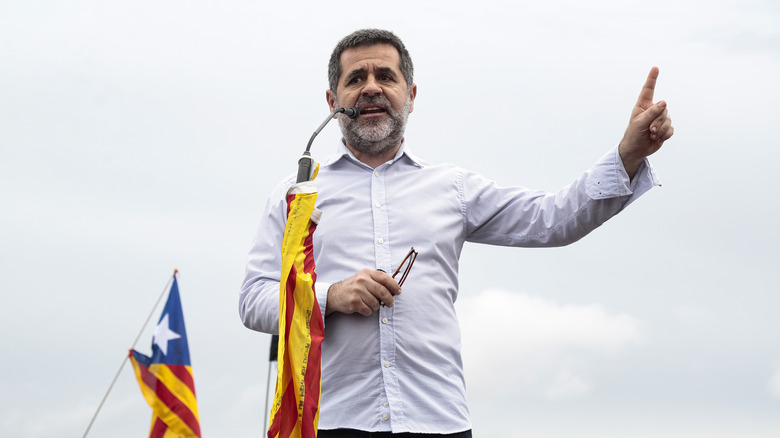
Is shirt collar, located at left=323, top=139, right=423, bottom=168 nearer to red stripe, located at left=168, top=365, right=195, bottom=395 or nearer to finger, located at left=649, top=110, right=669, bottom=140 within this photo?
finger, located at left=649, top=110, right=669, bottom=140

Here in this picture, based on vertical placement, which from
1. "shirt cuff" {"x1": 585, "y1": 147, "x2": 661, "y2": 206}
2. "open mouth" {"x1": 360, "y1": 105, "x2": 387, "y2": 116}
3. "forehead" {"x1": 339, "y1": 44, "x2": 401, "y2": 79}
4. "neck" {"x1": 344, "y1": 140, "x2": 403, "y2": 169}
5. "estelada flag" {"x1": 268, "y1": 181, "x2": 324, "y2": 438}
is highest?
"forehead" {"x1": 339, "y1": 44, "x2": 401, "y2": 79}

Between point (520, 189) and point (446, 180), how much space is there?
0.32m

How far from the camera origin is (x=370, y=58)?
3.46 meters

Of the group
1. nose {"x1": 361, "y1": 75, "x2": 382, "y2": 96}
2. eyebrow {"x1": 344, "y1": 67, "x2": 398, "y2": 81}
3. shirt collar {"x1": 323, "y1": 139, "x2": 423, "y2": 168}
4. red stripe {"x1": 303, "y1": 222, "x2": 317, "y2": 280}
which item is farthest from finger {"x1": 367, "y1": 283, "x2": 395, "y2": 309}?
eyebrow {"x1": 344, "y1": 67, "x2": 398, "y2": 81}

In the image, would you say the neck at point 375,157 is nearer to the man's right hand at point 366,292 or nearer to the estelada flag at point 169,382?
the man's right hand at point 366,292

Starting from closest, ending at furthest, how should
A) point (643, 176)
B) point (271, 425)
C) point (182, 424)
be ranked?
point (271, 425), point (643, 176), point (182, 424)

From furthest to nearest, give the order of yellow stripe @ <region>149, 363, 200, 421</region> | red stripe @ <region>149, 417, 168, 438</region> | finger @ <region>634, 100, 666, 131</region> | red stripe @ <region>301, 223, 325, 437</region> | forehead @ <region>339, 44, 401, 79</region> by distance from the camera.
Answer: yellow stripe @ <region>149, 363, 200, 421</region>
red stripe @ <region>149, 417, 168, 438</region>
forehead @ <region>339, 44, 401, 79</region>
finger @ <region>634, 100, 666, 131</region>
red stripe @ <region>301, 223, 325, 437</region>

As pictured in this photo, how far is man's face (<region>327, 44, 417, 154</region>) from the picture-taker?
3.34 meters

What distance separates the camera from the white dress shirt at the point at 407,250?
2871 millimetres

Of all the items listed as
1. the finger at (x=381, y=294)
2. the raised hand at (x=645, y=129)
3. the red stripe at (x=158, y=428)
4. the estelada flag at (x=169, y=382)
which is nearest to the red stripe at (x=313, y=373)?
the finger at (x=381, y=294)

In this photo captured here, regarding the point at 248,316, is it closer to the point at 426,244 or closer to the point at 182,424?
the point at 426,244

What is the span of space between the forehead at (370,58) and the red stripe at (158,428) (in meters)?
7.63

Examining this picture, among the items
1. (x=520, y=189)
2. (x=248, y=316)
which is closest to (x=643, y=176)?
(x=520, y=189)

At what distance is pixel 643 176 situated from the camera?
297cm
